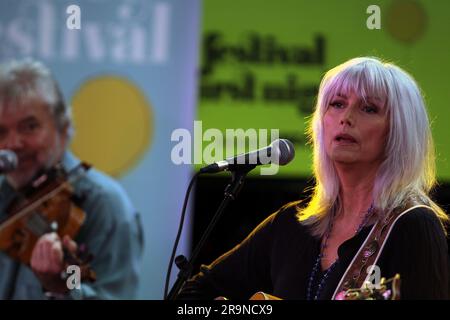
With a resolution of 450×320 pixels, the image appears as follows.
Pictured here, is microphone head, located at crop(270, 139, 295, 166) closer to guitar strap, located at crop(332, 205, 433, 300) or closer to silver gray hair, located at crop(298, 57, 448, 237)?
silver gray hair, located at crop(298, 57, 448, 237)

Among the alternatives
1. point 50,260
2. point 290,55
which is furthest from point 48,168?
point 290,55

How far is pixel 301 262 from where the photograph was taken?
308 centimetres

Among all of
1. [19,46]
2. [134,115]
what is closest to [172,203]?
[134,115]

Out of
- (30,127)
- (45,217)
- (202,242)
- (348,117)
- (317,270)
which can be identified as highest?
(348,117)

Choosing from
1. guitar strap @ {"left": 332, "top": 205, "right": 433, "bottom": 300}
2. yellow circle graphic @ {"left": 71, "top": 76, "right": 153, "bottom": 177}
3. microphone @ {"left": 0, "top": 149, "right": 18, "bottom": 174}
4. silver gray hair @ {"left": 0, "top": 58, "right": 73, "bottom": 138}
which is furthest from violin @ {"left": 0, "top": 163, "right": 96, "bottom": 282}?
guitar strap @ {"left": 332, "top": 205, "right": 433, "bottom": 300}

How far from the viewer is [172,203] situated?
5176 mm

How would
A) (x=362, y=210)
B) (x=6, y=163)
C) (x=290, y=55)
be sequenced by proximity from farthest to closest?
(x=290, y=55) → (x=6, y=163) → (x=362, y=210)

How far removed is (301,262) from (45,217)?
2085mm

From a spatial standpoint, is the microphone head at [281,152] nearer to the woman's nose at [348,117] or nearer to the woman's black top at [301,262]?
the woman's nose at [348,117]

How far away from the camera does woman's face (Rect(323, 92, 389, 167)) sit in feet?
9.70

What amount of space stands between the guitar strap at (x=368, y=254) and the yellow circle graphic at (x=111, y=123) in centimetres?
250

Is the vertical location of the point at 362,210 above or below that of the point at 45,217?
above

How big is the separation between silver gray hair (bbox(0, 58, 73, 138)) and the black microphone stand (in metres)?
2.41

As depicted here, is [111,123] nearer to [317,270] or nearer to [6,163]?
[6,163]
